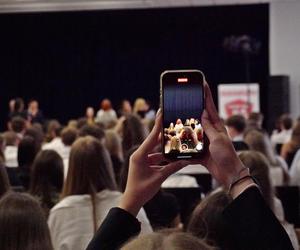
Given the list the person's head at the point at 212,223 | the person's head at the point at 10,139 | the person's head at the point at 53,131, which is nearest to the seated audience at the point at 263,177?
the person's head at the point at 212,223

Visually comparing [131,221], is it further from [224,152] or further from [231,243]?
[231,243]

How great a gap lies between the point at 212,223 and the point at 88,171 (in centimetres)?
140

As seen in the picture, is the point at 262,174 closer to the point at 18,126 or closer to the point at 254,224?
the point at 254,224

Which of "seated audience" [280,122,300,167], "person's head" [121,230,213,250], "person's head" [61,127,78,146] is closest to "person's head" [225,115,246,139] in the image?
"seated audience" [280,122,300,167]

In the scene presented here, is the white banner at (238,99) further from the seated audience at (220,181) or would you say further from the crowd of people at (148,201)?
the seated audience at (220,181)

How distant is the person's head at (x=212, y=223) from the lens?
2.37 m

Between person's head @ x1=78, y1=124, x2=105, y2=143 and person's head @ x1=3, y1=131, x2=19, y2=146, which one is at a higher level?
person's head @ x1=78, y1=124, x2=105, y2=143

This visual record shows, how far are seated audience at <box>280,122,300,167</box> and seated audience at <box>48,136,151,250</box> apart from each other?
10.8 ft

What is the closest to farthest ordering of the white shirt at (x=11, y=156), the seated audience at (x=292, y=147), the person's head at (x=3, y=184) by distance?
1. the person's head at (x=3, y=184)
2. the seated audience at (x=292, y=147)
3. the white shirt at (x=11, y=156)

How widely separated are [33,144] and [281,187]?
2.09 meters

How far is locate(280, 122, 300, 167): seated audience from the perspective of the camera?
21.9ft

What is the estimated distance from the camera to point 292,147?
6.84 metres

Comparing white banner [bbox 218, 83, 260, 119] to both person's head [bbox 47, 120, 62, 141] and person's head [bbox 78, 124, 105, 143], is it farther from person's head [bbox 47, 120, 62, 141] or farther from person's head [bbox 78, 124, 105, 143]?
person's head [bbox 78, 124, 105, 143]

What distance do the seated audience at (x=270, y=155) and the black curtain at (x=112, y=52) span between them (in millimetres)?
12125
